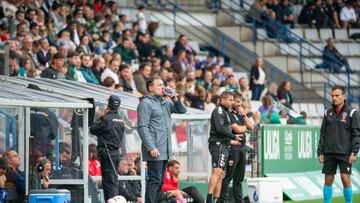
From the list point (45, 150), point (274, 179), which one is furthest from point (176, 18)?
point (45, 150)

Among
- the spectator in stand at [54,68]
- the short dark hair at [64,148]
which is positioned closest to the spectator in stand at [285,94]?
the spectator in stand at [54,68]

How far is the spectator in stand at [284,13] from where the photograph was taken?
38344 mm

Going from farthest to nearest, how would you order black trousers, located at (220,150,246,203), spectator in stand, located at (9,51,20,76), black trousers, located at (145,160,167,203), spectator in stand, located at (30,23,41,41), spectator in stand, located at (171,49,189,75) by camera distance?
spectator in stand, located at (171,49,189,75) < spectator in stand, located at (30,23,41,41) < spectator in stand, located at (9,51,20,76) < black trousers, located at (220,150,246,203) < black trousers, located at (145,160,167,203)

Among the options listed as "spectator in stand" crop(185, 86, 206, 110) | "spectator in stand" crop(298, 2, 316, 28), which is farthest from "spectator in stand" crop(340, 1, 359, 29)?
"spectator in stand" crop(185, 86, 206, 110)

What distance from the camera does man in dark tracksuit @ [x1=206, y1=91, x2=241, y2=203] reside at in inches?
813

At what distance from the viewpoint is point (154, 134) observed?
61.1ft

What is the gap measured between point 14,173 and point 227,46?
17.8 metres

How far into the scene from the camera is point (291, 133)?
26.5 metres

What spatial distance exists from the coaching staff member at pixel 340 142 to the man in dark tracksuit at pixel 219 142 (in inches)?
59.7

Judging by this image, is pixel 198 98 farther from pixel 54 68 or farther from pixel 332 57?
pixel 332 57

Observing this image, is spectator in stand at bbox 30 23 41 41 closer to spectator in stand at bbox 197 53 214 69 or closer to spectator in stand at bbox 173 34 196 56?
spectator in stand at bbox 173 34 196 56

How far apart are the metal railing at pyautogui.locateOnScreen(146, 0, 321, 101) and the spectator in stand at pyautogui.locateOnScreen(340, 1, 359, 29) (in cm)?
343

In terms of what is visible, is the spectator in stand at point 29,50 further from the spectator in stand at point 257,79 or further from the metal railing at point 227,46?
the metal railing at point 227,46

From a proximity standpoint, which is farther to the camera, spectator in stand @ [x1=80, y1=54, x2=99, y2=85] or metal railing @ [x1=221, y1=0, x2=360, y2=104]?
metal railing @ [x1=221, y1=0, x2=360, y2=104]
